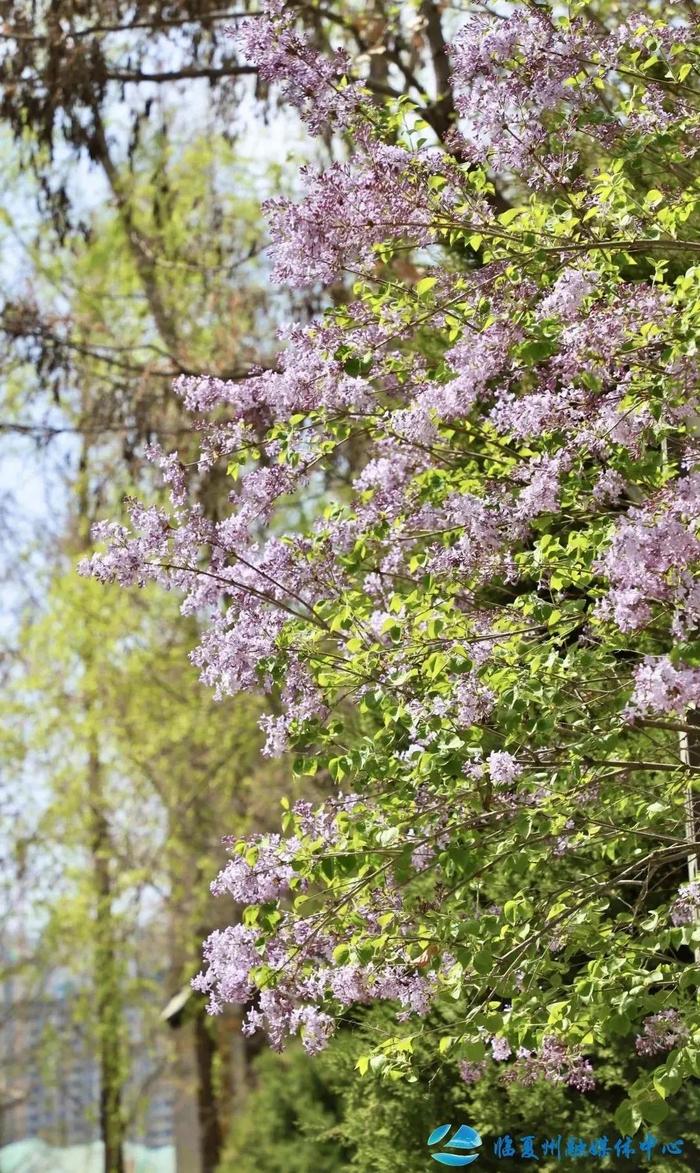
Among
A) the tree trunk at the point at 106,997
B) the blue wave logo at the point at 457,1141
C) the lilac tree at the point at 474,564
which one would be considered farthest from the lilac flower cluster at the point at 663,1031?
the tree trunk at the point at 106,997

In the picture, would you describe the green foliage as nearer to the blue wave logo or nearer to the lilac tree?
the blue wave logo

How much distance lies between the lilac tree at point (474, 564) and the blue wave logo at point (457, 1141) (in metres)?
1.46

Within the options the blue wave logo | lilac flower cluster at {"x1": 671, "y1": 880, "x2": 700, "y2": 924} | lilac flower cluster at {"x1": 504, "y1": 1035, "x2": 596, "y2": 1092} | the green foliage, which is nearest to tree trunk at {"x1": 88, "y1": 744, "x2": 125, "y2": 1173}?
the green foliage

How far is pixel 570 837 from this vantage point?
4.61 m

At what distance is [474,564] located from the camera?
4578 millimetres

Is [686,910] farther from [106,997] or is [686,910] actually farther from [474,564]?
[106,997]

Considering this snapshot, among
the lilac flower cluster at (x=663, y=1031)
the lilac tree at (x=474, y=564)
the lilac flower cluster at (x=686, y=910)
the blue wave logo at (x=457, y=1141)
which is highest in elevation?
the lilac tree at (x=474, y=564)

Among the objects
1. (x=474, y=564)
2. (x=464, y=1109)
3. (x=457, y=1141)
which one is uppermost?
(x=474, y=564)

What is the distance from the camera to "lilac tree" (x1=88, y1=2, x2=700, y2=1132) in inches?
165

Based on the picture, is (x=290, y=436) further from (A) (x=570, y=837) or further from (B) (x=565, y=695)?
(A) (x=570, y=837)

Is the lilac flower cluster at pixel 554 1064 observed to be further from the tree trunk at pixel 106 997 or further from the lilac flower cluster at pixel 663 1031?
the tree trunk at pixel 106 997

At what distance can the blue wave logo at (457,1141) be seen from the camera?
20.3ft

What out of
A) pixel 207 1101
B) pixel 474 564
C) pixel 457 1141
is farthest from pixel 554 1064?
pixel 207 1101

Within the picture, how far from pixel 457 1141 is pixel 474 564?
2.96m
